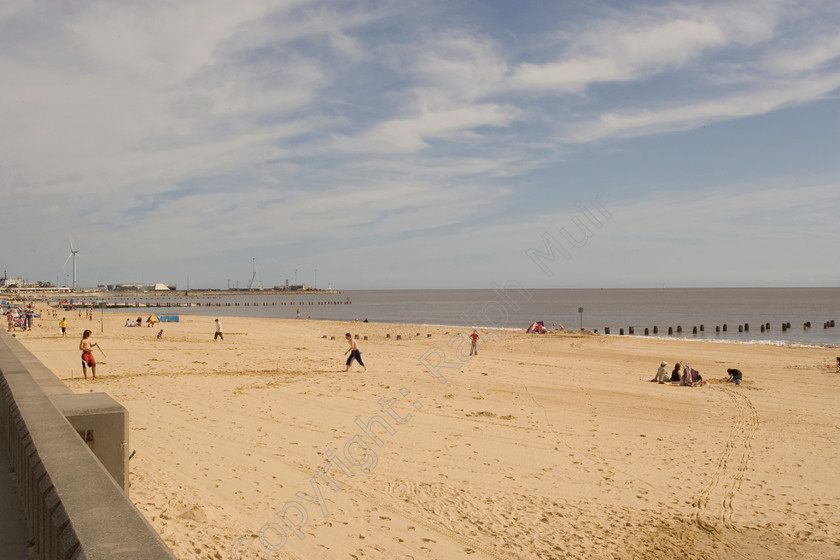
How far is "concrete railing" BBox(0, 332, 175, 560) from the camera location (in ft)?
8.19

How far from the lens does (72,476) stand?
321 cm

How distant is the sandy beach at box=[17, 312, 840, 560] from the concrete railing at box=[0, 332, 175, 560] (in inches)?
64.8

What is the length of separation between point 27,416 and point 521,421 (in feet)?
33.7

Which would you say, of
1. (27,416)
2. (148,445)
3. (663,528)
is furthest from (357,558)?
(148,445)

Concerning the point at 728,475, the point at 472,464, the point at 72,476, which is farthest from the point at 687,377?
the point at 72,476

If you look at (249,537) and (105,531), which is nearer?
(105,531)

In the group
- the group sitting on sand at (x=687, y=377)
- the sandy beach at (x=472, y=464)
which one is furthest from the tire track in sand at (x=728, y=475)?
the group sitting on sand at (x=687, y=377)

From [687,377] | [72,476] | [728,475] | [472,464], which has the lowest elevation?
[728,475]

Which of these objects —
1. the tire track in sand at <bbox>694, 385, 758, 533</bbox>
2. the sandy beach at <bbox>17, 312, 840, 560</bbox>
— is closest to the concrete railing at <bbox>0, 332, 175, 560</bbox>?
the sandy beach at <bbox>17, 312, 840, 560</bbox>

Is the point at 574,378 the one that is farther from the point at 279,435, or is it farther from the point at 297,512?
the point at 297,512

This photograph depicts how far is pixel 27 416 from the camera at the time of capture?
14.9ft

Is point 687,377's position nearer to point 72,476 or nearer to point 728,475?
point 728,475

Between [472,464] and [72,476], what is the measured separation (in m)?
7.45

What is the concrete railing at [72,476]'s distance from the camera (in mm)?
2496
